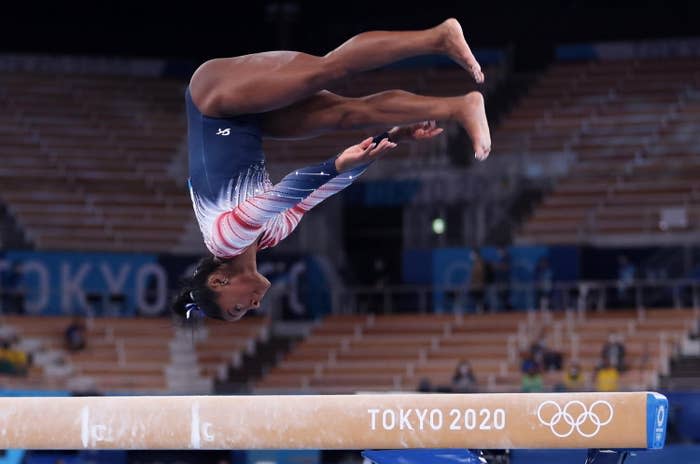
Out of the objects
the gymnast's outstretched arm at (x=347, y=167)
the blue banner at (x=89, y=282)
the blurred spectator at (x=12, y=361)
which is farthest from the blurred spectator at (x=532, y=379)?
the gymnast's outstretched arm at (x=347, y=167)

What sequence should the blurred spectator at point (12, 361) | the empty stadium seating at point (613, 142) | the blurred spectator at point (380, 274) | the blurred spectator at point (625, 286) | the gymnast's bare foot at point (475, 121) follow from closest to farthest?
the gymnast's bare foot at point (475, 121) → the blurred spectator at point (12, 361) → the blurred spectator at point (625, 286) → the empty stadium seating at point (613, 142) → the blurred spectator at point (380, 274)

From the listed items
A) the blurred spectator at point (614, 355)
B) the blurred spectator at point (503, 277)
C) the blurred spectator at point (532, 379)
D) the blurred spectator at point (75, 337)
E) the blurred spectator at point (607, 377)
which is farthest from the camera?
the blurred spectator at point (503, 277)

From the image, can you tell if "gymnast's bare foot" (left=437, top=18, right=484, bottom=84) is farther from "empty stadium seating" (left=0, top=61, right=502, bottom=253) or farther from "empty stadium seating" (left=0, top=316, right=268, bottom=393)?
"empty stadium seating" (left=0, top=61, right=502, bottom=253)

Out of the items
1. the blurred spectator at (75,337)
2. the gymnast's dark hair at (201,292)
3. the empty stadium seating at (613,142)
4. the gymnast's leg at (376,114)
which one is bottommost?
the blurred spectator at (75,337)

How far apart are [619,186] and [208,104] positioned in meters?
13.6

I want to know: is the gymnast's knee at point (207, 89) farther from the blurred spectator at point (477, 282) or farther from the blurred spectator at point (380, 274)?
the blurred spectator at point (380, 274)

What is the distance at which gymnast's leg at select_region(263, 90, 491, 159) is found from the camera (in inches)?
227

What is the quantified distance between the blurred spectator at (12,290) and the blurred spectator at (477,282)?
22.4ft

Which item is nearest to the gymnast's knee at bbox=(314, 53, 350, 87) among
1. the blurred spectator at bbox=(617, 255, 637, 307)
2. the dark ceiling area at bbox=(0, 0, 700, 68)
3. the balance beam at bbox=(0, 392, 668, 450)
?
the balance beam at bbox=(0, 392, 668, 450)

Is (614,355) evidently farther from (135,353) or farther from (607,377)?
(135,353)

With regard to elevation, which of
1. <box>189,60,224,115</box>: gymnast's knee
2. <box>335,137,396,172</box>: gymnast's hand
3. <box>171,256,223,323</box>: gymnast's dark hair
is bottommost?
<box>171,256,223,323</box>: gymnast's dark hair

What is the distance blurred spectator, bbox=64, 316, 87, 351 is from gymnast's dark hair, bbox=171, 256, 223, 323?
420 inches

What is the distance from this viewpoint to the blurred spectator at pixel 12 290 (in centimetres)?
1736

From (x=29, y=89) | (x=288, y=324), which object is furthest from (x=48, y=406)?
(x=29, y=89)
